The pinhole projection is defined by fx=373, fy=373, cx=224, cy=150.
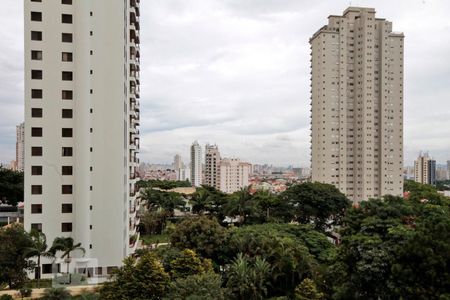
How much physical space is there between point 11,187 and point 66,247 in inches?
949

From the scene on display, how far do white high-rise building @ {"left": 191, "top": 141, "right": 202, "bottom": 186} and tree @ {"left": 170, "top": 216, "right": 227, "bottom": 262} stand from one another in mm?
111464

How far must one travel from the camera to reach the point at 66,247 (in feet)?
80.0

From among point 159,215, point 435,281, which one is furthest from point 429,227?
point 159,215

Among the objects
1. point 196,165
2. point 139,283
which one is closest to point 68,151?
point 139,283

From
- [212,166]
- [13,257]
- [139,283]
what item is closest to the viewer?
[139,283]

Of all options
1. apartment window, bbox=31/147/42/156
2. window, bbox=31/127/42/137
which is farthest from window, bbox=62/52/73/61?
apartment window, bbox=31/147/42/156

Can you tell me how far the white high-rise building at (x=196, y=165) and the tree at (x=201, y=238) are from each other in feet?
366

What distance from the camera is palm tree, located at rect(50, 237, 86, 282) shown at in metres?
23.8

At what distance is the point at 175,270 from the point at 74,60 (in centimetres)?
1619

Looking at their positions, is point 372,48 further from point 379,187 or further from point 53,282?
point 53,282

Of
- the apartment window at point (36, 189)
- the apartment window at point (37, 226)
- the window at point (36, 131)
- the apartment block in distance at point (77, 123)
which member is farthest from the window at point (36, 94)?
the apartment window at point (37, 226)

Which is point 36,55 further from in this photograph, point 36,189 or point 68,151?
point 36,189

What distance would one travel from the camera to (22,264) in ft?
72.6

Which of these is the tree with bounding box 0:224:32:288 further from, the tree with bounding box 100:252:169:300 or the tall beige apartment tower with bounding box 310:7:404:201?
the tall beige apartment tower with bounding box 310:7:404:201
